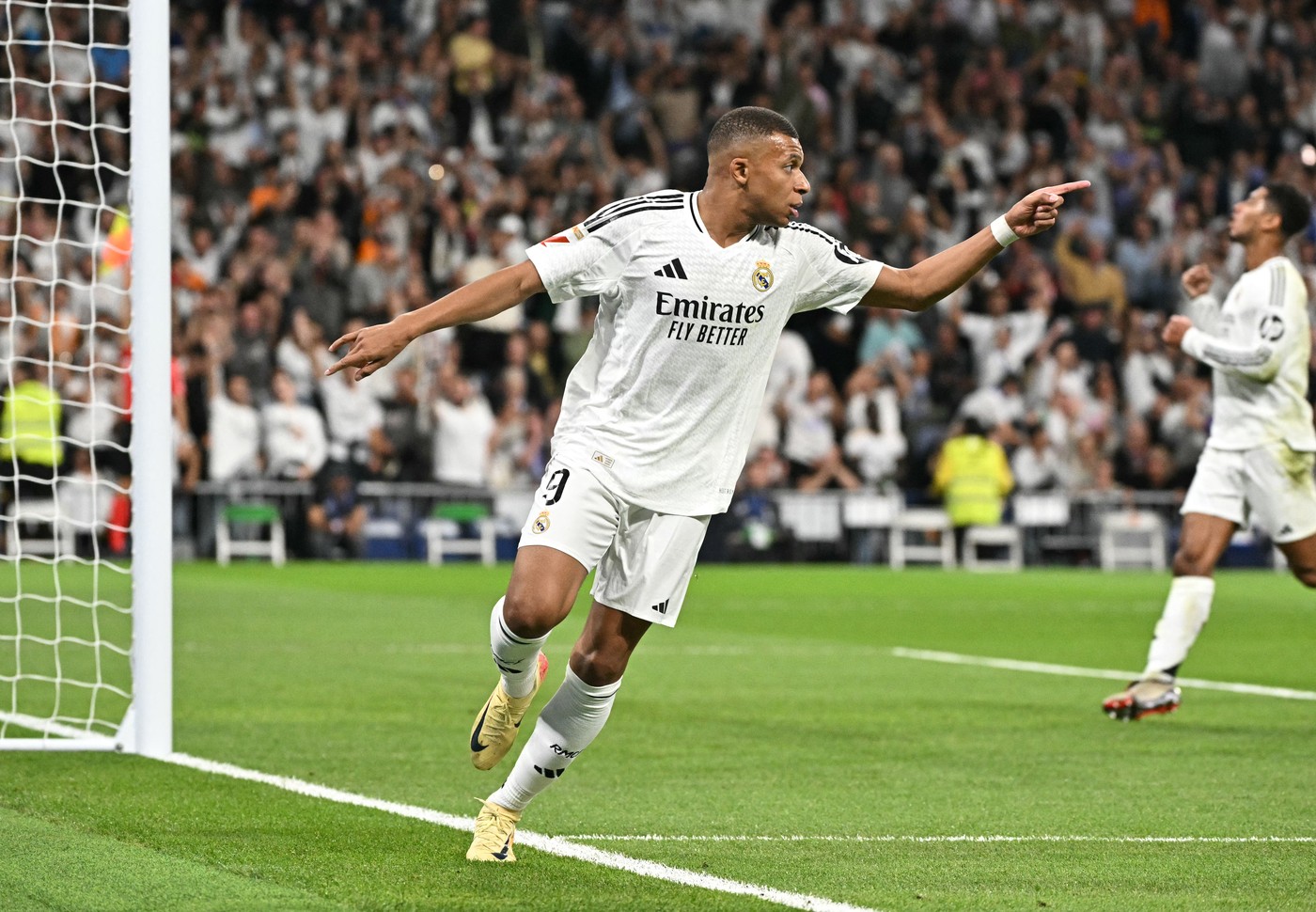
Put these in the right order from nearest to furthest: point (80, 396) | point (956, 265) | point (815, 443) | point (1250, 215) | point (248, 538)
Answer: point (956, 265), point (1250, 215), point (80, 396), point (248, 538), point (815, 443)

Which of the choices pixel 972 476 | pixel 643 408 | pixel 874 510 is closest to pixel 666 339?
pixel 643 408

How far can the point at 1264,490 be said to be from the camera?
10328mm

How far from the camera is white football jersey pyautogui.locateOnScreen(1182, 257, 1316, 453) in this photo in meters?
10.2

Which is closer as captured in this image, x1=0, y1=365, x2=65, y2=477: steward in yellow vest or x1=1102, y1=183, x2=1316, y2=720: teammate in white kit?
x1=1102, y1=183, x2=1316, y2=720: teammate in white kit

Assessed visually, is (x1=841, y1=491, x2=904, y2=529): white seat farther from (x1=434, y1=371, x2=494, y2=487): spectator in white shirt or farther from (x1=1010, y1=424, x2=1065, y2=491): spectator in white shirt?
(x1=434, y1=371, x2=494, y2=487): spectator in white shirt

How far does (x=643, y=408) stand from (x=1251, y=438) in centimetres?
513

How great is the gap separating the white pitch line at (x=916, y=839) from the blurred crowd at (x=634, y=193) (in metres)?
15.8

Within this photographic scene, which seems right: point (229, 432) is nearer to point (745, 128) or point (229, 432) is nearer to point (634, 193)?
point (634, 193)

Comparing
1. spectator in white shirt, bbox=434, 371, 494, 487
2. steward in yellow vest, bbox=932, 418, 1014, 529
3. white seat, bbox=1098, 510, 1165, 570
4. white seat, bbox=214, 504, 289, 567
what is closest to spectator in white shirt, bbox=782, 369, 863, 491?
steward in yellow vest, bbox=932, 418, 1014, 529

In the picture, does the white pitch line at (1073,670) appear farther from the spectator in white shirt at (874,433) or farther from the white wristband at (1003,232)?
the spectator in white shirt at (874,433)

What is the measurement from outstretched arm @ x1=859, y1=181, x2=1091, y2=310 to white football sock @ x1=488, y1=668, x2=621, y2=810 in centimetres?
160

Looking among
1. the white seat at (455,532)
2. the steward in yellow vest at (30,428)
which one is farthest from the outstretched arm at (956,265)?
the white seat at (455,532)

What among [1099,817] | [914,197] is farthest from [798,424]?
[1099,817]

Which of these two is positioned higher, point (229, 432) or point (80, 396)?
point (80, 396)
